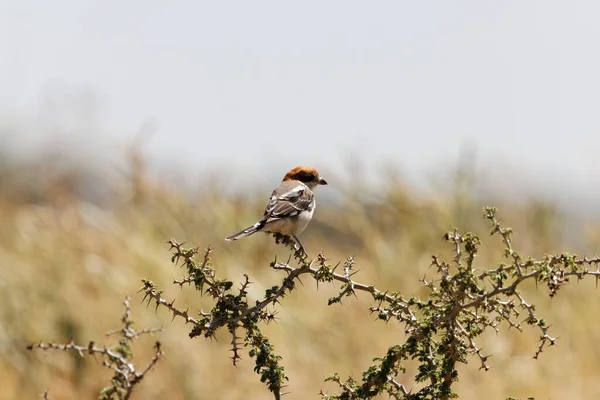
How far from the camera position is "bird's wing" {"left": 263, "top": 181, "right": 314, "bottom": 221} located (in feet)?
16.4

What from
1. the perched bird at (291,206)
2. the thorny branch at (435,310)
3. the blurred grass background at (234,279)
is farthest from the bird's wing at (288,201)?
the thorny branch at (435,310)

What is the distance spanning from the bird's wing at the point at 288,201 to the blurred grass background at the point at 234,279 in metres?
0.49

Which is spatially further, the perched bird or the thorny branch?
the perched bird

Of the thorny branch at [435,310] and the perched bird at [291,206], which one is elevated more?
the perched bird at [291,206]

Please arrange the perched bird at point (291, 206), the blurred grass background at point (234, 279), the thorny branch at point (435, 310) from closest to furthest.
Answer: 1. the thorny branch at point (435, 310)
2. the perched bird at point (291, 206)
3. the blurred grass background at point (234, 279)

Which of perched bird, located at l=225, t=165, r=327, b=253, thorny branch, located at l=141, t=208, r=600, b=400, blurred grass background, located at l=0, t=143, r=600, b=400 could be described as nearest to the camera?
thorny branch, located at l=141, t=208, r=600, b=400

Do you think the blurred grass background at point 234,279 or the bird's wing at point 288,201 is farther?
the blurred grass background at point 234,279

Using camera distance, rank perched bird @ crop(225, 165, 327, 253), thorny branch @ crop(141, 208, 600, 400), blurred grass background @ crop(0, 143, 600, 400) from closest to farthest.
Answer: thorny branch @ crop(141, 208, 600, 400)
perched bird @ crop(225, 165, 327, 253)
blurred grass background @ crop(0, 143, 600, 400)

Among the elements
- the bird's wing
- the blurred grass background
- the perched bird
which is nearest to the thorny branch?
the perched bird

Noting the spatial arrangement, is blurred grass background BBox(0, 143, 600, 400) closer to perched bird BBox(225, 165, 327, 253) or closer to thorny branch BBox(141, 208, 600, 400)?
perched bird BBox(225, 165, 327, 253)

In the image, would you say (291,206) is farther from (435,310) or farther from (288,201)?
(435,310)

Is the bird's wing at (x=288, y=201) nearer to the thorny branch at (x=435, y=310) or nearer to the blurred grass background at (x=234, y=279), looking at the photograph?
the blurred grass background at (x=234, y=279)

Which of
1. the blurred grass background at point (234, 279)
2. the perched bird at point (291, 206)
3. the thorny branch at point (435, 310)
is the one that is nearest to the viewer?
the thorny branch at point (435, 310)

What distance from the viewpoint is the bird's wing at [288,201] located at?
4.99 meters
